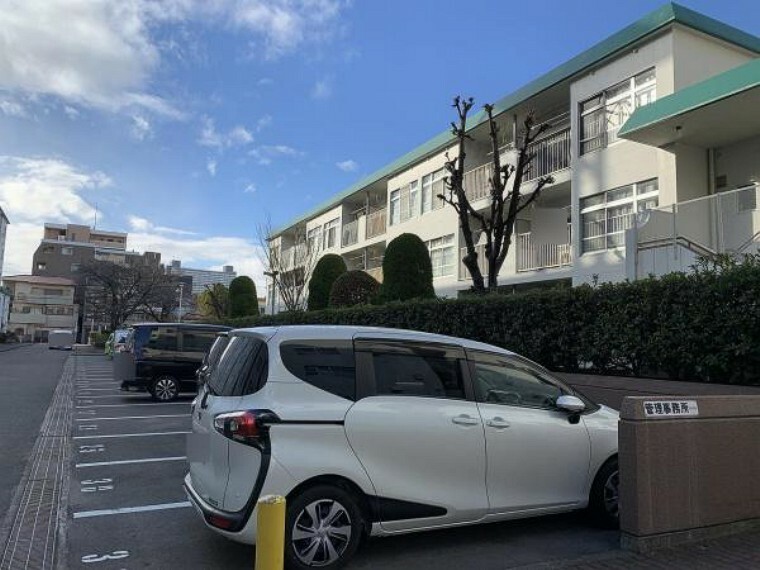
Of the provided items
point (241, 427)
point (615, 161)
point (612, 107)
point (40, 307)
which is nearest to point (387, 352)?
point (241, 427)

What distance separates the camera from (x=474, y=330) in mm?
12508

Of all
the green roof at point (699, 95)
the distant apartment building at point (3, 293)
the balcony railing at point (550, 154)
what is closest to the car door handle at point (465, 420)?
the green roof at point (699, 95)

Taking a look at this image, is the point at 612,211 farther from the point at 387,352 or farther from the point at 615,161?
the point at 387,352

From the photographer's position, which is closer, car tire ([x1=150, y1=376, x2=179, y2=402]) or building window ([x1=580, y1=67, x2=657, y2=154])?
car tire ([x1=150, y1=376, x2=179, y2=402])

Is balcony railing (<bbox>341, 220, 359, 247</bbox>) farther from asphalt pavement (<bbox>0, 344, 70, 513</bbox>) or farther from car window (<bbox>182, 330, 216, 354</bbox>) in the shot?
car window (<bbox>182, 330, 216, 354</bbox>)

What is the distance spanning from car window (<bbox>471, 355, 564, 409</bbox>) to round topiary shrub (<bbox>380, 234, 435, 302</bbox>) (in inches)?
498

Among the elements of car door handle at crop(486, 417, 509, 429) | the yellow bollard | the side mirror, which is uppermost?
the side mirror

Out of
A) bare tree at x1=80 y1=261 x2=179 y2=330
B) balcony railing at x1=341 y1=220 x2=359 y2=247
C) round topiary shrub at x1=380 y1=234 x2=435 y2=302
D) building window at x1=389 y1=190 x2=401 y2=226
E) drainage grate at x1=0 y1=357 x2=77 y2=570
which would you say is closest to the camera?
drainage grate at x1=0 y1=357 x2=77 y2=570

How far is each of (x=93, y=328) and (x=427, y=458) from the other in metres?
102

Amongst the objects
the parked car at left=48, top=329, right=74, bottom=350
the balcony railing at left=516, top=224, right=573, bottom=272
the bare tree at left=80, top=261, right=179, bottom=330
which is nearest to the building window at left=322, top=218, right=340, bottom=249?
the balcony railing at left=516, top=224, right=573, bottom=272

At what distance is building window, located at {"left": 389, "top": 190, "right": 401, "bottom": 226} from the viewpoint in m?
30.6

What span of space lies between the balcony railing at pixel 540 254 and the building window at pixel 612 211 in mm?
1175

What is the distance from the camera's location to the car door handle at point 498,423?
16.4ft

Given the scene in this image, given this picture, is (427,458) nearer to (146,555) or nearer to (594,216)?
(146,555)
